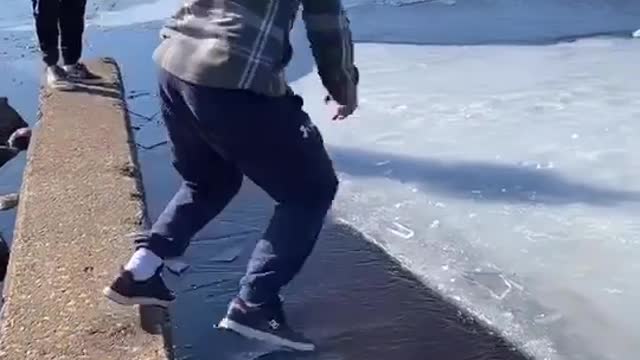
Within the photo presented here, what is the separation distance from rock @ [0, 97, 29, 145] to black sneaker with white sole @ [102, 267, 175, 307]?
3440 mm

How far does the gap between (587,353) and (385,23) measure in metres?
5.80

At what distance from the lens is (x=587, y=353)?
3.40 meters

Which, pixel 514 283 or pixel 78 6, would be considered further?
pixel 78 6

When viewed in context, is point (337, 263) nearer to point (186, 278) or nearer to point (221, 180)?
point (186, 278)

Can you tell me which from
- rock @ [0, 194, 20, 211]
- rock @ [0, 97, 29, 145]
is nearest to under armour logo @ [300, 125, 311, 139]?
rock @ [0, 194, 20, 211]

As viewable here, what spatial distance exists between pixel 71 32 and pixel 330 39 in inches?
123

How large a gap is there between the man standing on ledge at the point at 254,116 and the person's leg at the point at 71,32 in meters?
2.68

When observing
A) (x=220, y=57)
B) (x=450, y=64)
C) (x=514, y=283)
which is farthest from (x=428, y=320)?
(x=450, y=64)

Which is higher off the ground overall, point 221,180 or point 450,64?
point 221,180

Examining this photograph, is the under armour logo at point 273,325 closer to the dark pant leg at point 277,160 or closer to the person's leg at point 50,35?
the dark pant leg at point 277,160

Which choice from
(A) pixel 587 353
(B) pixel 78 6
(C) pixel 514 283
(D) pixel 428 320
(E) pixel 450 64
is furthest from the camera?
(E) pixel 450 64

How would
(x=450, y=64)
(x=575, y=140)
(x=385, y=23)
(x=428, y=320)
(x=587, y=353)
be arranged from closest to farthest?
(x=587, y=353), (x=428, y=320), (x=575, y=140), (x=450, y=64), (x=385, y=23)

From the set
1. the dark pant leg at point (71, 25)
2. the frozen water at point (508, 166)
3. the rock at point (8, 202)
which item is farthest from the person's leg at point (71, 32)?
the frozen water at point (508, 166)

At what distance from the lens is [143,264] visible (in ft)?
10.3
